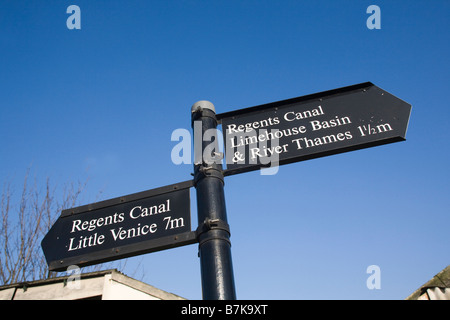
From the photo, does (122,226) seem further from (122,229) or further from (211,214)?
(211,214)

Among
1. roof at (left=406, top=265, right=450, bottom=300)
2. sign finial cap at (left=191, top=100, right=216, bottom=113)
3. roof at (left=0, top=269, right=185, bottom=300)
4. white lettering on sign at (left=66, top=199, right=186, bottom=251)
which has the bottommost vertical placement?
roof at (left=406, top=265, right=450, bottom=300)

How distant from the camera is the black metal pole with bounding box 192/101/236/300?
84.4 inches

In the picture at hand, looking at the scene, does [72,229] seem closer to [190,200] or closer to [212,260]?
[190,200]

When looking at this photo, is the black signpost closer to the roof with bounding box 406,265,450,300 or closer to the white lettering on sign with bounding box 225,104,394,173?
the white lettering on sign with bounding box 225,104,394,173

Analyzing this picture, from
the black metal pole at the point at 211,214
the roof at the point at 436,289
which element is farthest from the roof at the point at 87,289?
the black metal pole at the point at 211,214

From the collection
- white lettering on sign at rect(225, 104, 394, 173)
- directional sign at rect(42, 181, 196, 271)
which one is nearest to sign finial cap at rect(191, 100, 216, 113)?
white lettering on sign at rect(225, 104, 394, 173)

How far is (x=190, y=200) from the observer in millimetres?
2709

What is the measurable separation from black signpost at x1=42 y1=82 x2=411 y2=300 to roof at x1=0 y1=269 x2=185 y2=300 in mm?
2759

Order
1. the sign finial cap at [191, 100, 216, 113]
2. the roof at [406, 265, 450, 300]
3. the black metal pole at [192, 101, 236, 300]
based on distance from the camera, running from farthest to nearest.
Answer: the roof at [406, 265, 450, 300]
the sign finial cap at [191, 100, 216, 113]
the black metal pole at [192, 101, 236, 300]

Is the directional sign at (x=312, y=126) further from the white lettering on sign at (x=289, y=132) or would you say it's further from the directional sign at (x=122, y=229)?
the directional sign at (x=122, y=229)

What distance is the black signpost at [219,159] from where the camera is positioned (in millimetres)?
2561
